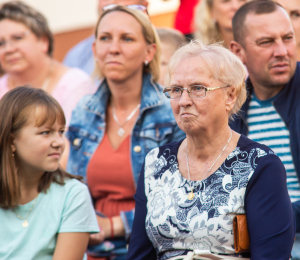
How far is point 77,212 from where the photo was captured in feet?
6.76

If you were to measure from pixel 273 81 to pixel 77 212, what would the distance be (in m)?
1.18

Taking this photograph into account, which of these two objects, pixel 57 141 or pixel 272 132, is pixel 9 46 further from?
pixel 272 132

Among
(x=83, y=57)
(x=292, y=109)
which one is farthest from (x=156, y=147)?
(x=83, y=57)

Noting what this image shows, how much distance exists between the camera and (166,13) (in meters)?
5.26

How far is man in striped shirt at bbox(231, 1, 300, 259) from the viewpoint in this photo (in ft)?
7.27

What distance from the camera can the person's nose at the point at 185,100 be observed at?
174 cm

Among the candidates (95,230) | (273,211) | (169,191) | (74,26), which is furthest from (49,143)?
(74,26)

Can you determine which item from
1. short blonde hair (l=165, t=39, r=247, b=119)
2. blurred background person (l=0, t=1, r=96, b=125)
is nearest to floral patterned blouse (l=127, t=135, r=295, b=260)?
short blonde hair (l=165, t=39, r=247, b=119)

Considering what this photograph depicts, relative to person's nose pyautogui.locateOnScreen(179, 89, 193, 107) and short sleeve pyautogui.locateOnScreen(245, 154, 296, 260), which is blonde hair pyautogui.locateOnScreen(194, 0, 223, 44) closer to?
person's nose pyautogui.locateOnScreen(179, 89, 193, 107)

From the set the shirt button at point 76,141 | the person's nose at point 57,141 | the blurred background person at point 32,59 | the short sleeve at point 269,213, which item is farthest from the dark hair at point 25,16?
the short sleeve at point 269,213

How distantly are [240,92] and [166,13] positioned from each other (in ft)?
11.9

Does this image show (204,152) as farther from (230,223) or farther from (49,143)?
(49,143)

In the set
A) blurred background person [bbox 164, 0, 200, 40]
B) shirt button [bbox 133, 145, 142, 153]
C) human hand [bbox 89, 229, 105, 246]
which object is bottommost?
human hand [bbox 89, 229, 105, 246]

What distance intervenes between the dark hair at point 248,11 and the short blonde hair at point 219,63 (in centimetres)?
54
